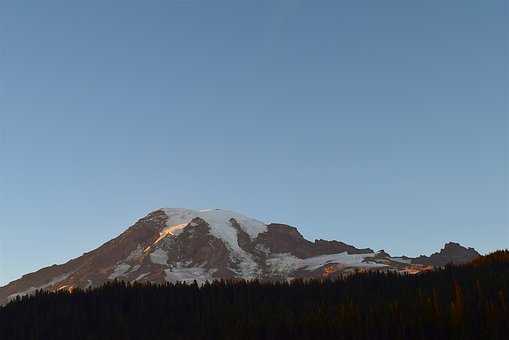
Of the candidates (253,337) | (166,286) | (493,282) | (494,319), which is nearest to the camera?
(494,319)

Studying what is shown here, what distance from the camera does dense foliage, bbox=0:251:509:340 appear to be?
173 ft

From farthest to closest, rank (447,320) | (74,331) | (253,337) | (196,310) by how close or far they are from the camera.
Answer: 1. (196,310)
2. (74,331)
3. (253,337)
4. (447,320)

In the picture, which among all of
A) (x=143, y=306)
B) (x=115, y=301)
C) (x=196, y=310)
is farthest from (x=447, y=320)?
(x=115, y=301)

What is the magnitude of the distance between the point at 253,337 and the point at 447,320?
19.6 metres

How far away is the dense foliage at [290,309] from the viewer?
173 ft

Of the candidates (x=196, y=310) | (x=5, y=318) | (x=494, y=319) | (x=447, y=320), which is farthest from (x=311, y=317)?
(x=5, y=318)

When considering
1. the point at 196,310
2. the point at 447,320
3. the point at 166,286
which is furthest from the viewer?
the point at 166,286

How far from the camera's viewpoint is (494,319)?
4844 centimetres

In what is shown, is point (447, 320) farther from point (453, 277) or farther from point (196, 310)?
point (196, 310)

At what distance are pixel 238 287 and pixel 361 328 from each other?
170ft

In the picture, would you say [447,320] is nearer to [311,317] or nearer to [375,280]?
[311,317]

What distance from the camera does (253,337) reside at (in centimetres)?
6231

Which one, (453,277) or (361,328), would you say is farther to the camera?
(453,277)

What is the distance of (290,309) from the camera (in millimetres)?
81000
